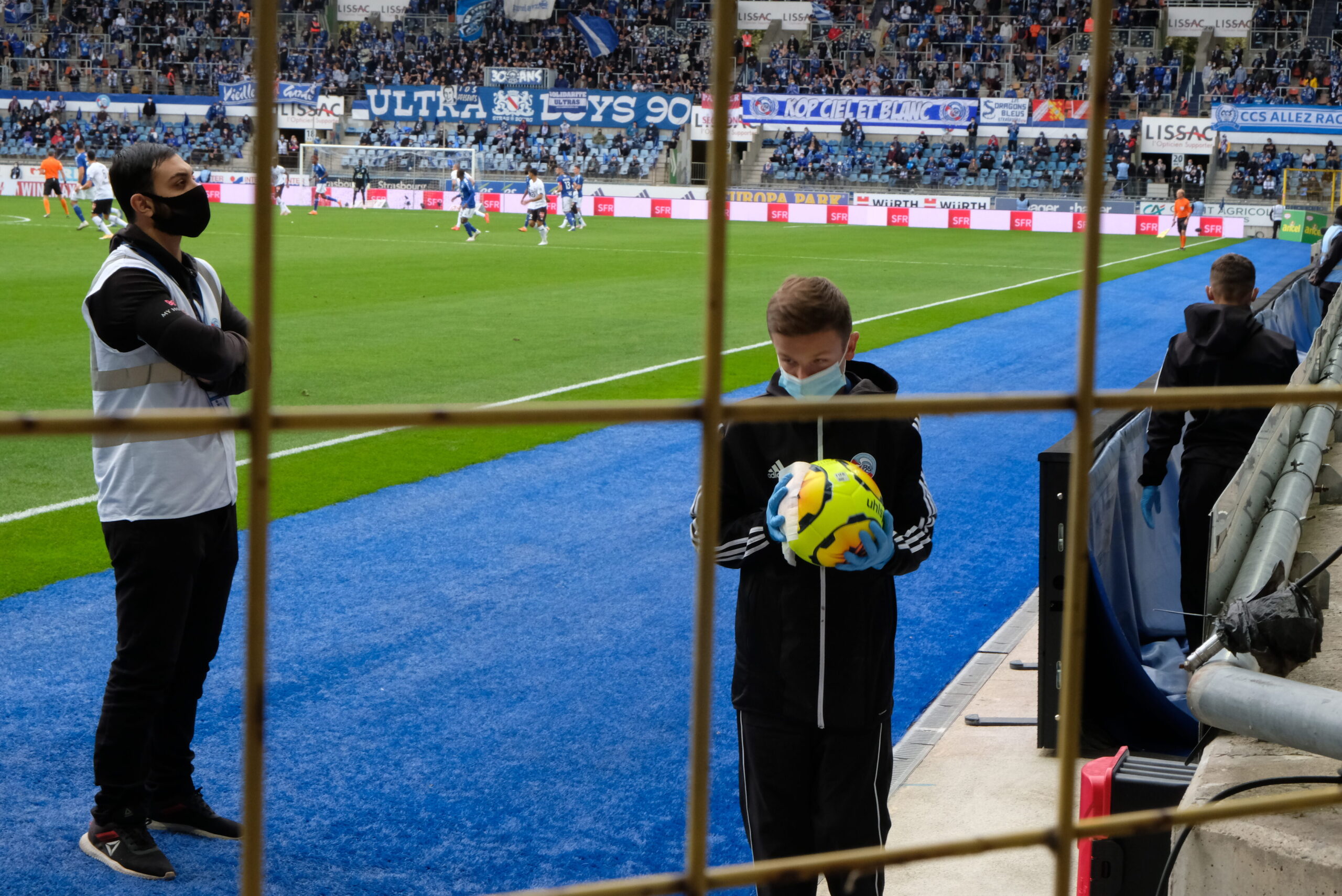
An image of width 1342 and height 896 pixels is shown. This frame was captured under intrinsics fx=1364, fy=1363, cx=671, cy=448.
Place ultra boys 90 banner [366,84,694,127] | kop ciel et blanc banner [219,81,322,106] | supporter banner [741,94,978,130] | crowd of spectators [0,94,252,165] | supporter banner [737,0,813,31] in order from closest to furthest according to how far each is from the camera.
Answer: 1. supporter banner [741,94,978,130]
2. kop ciel et blanc banner [219,81,322,106]
3. crowd of spectators [0,94,252,165]
4. ultra boys 90 banner [366,84,694,127]
5. supporter banner [737,0,813,31]

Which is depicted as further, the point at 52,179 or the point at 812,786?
the point at 52,179

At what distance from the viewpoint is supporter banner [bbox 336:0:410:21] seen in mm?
62656

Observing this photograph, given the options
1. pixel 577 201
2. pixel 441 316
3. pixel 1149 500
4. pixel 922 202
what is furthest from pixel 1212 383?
pixel 922 202

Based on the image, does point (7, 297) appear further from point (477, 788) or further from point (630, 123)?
point (630, 123)

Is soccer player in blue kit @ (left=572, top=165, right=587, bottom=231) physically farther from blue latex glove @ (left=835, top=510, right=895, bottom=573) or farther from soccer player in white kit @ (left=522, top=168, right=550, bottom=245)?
blue latex glove @ (left=835, top=510, right=895, bottom=573)

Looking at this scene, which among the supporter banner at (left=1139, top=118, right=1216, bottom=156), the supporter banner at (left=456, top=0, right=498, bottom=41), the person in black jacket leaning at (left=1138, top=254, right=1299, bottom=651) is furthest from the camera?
the supporter banner at (left=456, top=0, right=498, bottom=41)

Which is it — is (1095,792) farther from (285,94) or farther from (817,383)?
(285,94)

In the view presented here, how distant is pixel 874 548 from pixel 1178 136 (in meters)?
50.2

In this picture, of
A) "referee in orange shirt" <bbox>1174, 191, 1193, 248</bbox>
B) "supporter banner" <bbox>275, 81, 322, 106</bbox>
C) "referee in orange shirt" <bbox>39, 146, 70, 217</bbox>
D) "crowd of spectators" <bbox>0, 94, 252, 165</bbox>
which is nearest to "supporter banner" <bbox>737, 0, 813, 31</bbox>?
"supporter banner" <bbox>275, 81, 322, 106</bbox>

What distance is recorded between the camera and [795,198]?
1841 inches

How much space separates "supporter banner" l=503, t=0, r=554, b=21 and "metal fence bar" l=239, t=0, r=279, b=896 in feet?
210

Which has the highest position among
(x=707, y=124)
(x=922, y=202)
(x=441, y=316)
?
(x=707, y=124)

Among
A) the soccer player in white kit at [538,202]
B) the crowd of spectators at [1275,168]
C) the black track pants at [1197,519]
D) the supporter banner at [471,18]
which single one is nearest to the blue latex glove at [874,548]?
the black track pants at [1197,519]

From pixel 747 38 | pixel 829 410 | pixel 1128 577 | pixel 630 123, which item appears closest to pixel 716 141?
pixel 829 410
